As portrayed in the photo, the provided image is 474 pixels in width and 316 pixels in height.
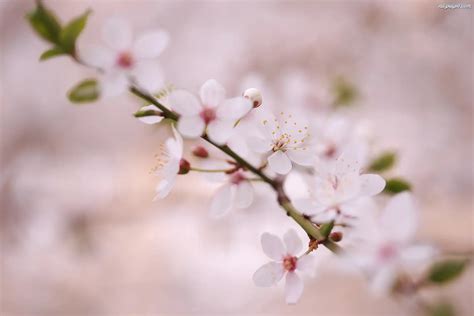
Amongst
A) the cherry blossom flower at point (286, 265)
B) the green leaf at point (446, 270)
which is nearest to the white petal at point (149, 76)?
the cherry blossom flower at point (286, 265)

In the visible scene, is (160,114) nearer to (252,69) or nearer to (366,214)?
(366,214)

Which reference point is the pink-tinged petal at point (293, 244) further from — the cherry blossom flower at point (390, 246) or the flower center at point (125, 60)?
the flower center at point (125, 60)

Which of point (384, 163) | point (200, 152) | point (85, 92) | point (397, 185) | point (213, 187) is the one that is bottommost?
point (85, 92)

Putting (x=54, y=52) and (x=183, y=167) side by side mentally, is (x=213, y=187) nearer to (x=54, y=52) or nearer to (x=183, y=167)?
(x=183, y=167)

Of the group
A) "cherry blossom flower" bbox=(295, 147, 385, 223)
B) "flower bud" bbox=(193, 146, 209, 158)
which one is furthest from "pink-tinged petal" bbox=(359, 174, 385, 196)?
"flower bud" bbox=(193, 146, 209, 158)

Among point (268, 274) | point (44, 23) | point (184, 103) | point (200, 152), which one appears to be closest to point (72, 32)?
point (44, 23)
